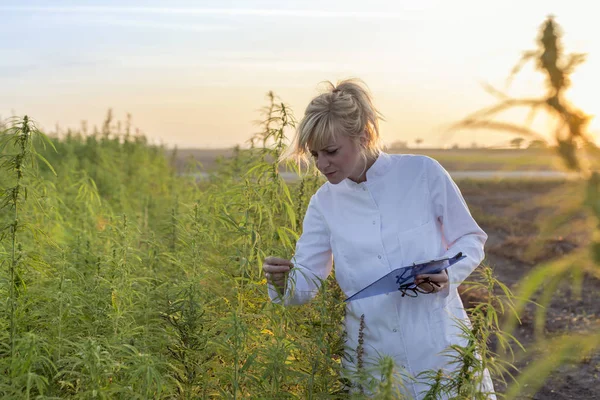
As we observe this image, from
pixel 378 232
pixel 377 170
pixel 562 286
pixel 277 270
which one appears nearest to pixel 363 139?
pixel 377 170

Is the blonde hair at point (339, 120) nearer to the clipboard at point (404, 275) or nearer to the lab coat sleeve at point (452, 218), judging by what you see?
the lab coat sleeve at point (452, 218)

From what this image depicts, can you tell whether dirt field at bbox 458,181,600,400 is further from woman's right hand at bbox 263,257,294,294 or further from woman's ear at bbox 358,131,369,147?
woman's right hand at bbox 263,257,294,294

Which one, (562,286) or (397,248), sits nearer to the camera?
(397,248)

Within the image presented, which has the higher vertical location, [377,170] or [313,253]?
[377,170]

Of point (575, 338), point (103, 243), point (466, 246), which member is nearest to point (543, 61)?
point (575, 338)

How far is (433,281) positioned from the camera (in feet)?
7.44

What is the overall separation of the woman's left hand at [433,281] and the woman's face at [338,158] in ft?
1.74

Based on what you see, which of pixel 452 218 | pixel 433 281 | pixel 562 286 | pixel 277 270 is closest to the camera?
pixel 433 281

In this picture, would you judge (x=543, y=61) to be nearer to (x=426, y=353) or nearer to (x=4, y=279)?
(x=426, y=353)

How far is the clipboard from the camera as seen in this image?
7.52ft

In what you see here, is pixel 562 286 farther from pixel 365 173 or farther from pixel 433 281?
pixel 433 281

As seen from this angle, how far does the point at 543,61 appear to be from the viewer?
31.0 inches

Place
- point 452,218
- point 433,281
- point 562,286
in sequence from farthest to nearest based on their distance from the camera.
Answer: point 562,286, point 452,218, point 433,281

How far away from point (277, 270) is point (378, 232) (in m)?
0.44
